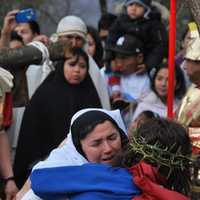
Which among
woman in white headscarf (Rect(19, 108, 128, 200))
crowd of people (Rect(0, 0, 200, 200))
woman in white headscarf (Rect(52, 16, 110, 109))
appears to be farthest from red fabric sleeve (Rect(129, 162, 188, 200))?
woman in white headscarf (Rect(52, 16, 110, 109))

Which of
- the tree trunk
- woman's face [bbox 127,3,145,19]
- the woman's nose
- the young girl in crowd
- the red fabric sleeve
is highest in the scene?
woman's face [bbox 127,3,145,19]

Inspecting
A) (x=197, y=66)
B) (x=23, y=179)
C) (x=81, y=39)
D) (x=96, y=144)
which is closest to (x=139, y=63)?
(x=81, y=39)

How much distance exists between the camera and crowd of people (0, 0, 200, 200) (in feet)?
9.73

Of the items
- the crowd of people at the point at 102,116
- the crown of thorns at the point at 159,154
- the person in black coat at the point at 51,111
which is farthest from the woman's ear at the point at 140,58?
the crown of thorns at the point at 159,154

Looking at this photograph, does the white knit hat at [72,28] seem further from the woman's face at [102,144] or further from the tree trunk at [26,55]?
the woman's face at [102,144]

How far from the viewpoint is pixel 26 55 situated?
5098mm

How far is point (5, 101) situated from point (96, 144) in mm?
1457

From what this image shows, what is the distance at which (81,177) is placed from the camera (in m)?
2.96

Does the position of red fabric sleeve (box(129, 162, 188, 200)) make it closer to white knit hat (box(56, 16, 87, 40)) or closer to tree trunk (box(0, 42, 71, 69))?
tree trunk (box(0, 42, 71, 69))

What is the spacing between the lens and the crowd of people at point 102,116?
2.97 metres

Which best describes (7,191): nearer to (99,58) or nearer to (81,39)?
(81,39)

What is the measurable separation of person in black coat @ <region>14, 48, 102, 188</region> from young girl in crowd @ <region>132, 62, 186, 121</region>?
607mm

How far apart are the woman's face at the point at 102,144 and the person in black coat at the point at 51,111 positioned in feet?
7.04

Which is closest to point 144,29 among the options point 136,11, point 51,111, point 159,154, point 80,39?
point 136,11
